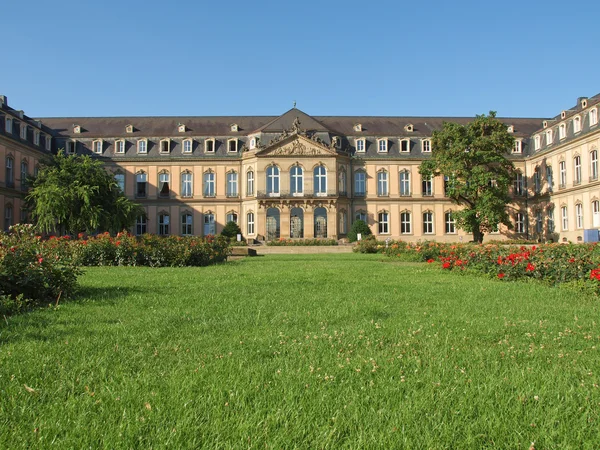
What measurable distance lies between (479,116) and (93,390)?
136ft

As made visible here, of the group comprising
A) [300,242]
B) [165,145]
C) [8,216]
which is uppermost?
[165,145]

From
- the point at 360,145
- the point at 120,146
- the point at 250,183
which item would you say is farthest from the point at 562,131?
the point at 120,146

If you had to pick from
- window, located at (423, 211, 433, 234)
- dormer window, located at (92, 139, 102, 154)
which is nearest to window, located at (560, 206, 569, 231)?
window, located at (423, 211, 433, 234)

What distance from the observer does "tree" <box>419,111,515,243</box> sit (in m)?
40.1

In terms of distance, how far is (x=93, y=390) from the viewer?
382 cm

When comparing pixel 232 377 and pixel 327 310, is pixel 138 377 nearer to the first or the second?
pixel 232 377

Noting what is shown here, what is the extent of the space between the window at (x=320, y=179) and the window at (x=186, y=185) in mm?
11885

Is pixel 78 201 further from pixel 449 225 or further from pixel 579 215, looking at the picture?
pixel 579 215

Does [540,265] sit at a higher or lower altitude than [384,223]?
lower

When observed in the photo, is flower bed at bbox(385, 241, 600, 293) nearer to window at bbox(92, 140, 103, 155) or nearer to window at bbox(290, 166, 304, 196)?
window at bbox(290, 166, 304, 196)

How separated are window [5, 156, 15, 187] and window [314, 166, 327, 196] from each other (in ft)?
77.2

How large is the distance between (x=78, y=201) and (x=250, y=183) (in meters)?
19.5

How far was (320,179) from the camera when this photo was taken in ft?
147

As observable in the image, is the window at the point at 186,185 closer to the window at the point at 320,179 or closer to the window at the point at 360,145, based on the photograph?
the window at the point at 320,179
